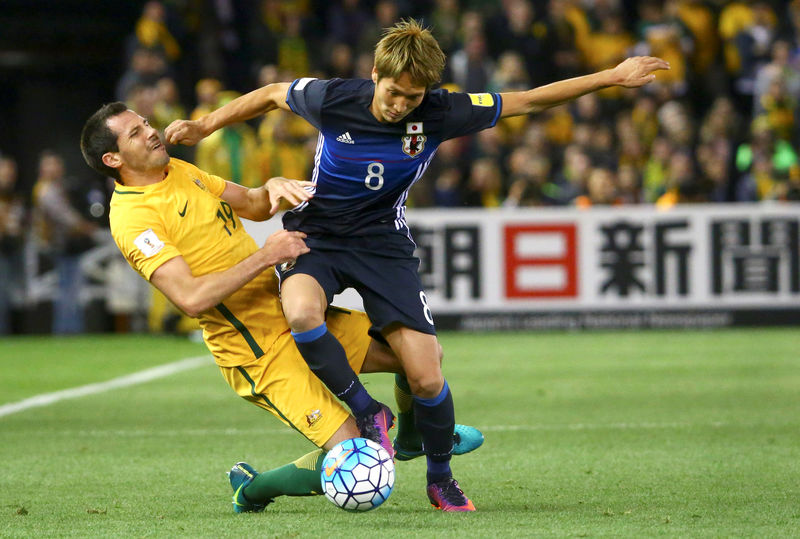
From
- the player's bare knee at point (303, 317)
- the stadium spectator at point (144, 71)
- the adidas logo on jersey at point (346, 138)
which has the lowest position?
the player's bare knee at point (303, 317)

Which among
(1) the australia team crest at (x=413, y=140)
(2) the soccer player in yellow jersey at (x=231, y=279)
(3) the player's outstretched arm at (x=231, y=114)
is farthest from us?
(3) the player's outstretched arm at (x=231, y=114)

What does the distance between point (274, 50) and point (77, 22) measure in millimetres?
4024

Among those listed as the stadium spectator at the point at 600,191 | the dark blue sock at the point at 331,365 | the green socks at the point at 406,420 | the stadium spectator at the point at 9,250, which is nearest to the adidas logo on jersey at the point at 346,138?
the dark blue sock at the point at 331,365

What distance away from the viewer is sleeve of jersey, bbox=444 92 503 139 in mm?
5648

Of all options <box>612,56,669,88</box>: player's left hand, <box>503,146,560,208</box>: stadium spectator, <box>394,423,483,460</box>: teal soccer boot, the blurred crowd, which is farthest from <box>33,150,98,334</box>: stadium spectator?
<box>612,56,669,88</box>: player's left hand

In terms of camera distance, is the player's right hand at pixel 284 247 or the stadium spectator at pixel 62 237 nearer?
the player's right hand at pixel 284 247

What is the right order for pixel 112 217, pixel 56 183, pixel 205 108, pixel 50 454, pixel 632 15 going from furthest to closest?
pixel 632 15 → pixel 56 183 → pixel 205 108 → pixel 50 454 → pixel 112 217

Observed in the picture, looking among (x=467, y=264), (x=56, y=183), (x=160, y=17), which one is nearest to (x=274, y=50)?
(x=160, y=17)

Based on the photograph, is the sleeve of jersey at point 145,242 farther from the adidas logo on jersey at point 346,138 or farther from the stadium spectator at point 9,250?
the stadium spectator at point 9,250

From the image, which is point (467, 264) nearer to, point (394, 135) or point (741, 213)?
point (741, 213)

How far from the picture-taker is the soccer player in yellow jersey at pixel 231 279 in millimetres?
5363

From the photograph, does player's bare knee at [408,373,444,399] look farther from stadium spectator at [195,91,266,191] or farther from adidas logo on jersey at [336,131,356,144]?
stadium spectator at [195,91,266,191]

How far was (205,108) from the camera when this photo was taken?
43.7ft

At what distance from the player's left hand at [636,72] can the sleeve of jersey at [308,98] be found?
1224 mm
